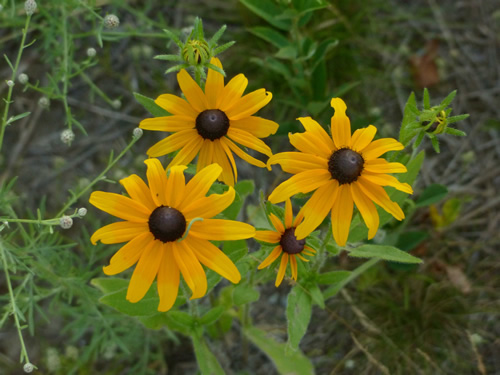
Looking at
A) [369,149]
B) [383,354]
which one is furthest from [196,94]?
[383,354]

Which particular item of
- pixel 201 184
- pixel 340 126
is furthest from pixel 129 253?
pixel 340 126

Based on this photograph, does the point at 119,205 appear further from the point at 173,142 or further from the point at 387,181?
the point at 387,181

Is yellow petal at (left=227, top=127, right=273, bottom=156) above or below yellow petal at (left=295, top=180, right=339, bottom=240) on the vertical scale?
above

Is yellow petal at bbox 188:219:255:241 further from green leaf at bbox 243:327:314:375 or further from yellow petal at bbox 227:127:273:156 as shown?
green leaf at bbox 243:327:314:375

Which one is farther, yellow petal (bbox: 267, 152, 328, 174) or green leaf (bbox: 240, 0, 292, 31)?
green leaf (bbox: 240, 0, 292, 31)

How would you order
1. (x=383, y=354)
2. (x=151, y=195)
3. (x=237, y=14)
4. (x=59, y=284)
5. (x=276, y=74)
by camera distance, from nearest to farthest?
1. (x=151, y=195)
2. (x=59, y=284)
3. (x=383, y=354)
4. (x=276, y=74)
5. (x=237, y=14)

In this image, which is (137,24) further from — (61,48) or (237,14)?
(61,48)

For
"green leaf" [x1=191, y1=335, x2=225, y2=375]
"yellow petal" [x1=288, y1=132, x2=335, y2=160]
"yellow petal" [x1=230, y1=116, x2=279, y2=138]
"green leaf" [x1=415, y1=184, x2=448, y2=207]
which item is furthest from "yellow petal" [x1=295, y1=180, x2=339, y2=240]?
"green leaf" [x1=415, y1=184, x2=448, y2=207]
